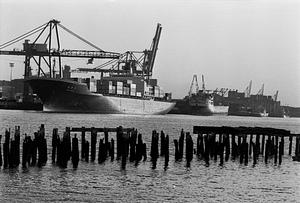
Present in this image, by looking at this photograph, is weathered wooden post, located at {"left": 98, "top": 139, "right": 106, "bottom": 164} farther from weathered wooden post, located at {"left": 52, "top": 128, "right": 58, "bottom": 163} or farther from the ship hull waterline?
the ship hull waterline

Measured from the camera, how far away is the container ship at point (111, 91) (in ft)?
401

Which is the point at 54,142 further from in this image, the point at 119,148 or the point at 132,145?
the point at 132,145

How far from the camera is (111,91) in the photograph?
13362 centimetres

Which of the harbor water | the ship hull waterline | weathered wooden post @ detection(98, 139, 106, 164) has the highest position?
the ship hull waterline

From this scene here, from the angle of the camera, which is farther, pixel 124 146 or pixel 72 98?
pixel 72 98

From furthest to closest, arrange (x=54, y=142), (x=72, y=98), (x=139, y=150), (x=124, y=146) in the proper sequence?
(x=72, y=98), (x=139, y=150), (x=124, y=146), (x=54, y=142)

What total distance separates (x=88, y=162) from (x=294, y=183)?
35.1 ft

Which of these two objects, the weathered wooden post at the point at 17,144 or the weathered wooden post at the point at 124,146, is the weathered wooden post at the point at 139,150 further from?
the weathered wooden post at the point at 17,144

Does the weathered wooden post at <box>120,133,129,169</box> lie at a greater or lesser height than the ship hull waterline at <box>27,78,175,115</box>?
lesser

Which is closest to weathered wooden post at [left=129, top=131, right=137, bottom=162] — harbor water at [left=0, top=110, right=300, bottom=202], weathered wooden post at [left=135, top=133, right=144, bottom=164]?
weathered wooden post at [left=135, top=133, right=144, bottom=164]

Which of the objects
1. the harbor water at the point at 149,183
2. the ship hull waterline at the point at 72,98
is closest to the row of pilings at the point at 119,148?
the harbor water at the point at 149,183

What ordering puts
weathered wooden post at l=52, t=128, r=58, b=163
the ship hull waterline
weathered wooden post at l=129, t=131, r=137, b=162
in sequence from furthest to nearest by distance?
the ship hull waterline < weathered wooden post at l=129, t=131, r=137, b=162 < weathered wooden post at l=52, t=128, r=58, b=163

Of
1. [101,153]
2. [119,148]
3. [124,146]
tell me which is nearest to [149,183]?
[124,146]

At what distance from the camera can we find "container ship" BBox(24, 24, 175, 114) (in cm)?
12225
